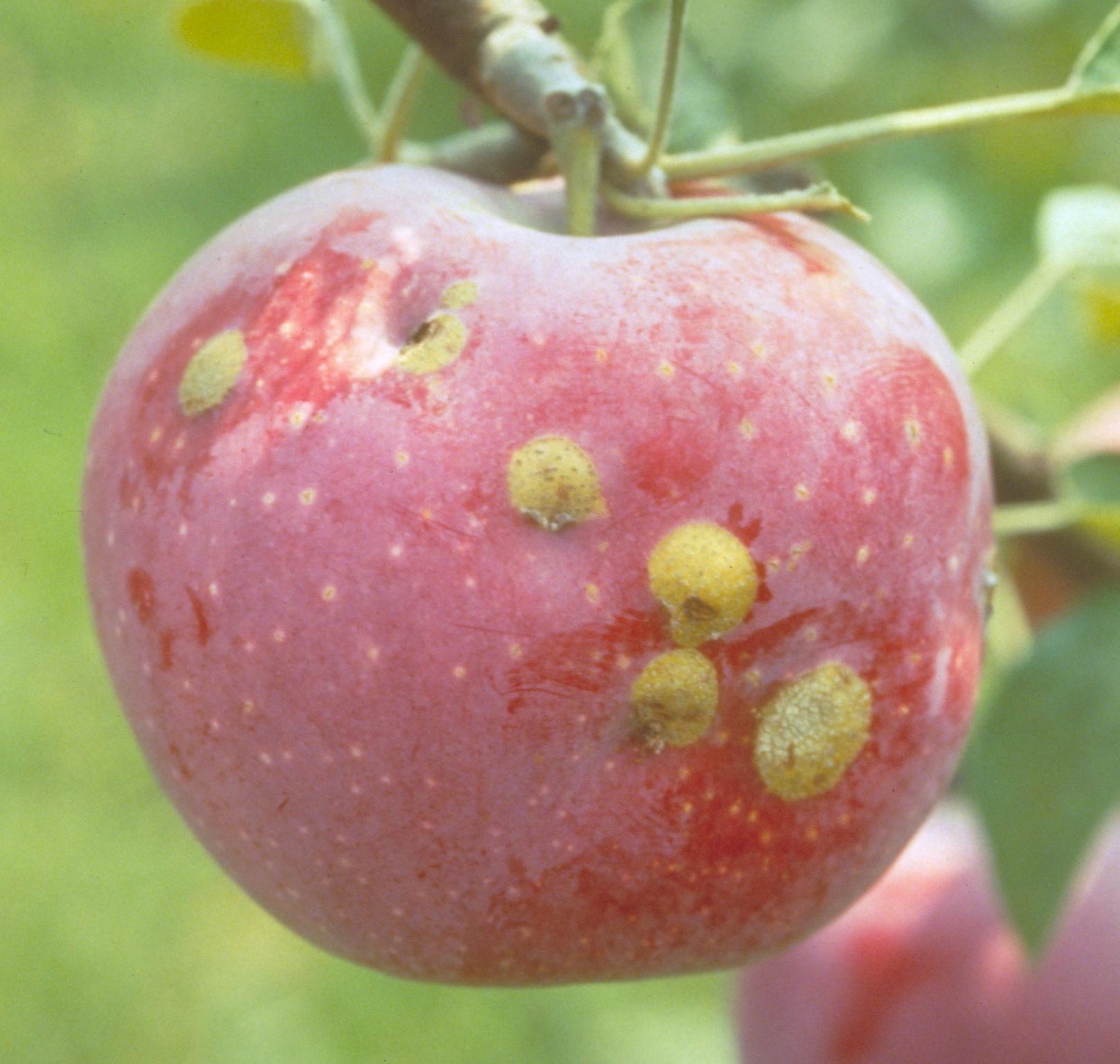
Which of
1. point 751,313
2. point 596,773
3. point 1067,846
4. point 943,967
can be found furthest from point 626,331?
point 943,967

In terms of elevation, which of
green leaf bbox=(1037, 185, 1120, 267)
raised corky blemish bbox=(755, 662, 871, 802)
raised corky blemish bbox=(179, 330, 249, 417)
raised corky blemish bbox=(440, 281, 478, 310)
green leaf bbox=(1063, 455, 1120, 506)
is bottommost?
green leaf bbox=(1063, 455, 1120, 506)

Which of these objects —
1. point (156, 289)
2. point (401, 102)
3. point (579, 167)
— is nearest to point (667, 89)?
point (579, 167)

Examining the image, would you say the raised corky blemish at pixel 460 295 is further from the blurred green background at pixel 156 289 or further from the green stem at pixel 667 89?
the blurred green background at pixel 156 289

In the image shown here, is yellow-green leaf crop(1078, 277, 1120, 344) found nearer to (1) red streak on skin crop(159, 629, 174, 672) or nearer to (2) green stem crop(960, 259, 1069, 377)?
(2) green stem crop(960, 259, 1069, 377)

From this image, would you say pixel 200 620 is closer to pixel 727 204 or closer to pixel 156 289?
pixel 727 204

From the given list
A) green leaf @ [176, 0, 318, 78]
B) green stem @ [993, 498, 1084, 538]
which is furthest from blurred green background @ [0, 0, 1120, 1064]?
green leaf @ [176, 0, 318, 78]

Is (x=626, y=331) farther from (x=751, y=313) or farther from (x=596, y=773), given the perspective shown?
(x=596, y=773)

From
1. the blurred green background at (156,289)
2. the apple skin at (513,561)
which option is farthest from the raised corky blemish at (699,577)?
the blurred green background at (156,289)
